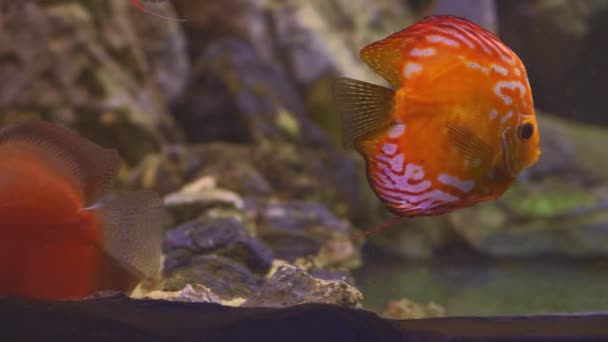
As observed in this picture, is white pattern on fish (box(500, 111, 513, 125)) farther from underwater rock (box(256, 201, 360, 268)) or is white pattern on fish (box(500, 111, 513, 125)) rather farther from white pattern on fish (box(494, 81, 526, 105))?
underwater rock (box(256, 201, 360, 268))

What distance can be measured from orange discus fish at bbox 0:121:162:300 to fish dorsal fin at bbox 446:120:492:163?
686mm

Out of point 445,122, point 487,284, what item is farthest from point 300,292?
point 487,284

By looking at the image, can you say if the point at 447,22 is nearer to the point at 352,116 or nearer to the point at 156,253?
the point at 352,116

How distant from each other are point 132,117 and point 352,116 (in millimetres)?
2706

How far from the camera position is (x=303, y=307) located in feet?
3.12

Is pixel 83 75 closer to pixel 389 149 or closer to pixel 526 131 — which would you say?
pixel 389 149

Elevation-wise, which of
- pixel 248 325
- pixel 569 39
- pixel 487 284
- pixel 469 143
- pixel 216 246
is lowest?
pixel 487 284

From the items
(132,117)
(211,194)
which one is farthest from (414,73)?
(132,117)

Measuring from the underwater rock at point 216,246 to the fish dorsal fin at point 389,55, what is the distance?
2.48 feet

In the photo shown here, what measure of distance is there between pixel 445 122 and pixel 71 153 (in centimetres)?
→ 84

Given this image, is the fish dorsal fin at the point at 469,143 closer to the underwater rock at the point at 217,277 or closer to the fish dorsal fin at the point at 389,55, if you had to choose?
the fish dorsal fin at the point at 389,55

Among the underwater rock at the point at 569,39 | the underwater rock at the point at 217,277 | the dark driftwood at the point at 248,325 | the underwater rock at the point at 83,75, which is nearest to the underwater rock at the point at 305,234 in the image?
the underwater rock at the point at 217,277

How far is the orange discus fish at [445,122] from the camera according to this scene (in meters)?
0.98

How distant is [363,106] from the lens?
1.01 metres
